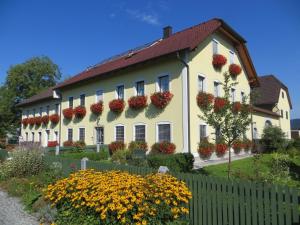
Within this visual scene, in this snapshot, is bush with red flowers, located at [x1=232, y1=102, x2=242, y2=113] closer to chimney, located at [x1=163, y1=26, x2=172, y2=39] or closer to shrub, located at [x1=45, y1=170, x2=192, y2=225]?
shrub, located at [x1=45, y1=170, x2=192, y2=225]

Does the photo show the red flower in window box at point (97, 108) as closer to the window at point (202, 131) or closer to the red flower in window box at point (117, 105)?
the red flower in window box at point (117, 105)

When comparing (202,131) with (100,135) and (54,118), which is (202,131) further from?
(54,118)

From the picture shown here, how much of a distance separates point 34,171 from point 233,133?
25.8 ft

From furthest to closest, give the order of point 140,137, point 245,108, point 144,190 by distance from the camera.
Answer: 1. point 140,137
2. point 245,108
3. point 144,190

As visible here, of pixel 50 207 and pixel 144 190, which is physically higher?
pixel 144 190

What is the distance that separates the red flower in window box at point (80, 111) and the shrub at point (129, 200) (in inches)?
656

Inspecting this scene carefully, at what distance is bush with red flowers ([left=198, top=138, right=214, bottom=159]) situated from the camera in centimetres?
1527

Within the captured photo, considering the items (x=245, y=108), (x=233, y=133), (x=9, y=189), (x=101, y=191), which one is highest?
(x=245, y=108)

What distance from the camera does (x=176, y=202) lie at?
5.56m

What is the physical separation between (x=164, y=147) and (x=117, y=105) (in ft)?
16.7

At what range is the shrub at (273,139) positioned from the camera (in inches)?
832

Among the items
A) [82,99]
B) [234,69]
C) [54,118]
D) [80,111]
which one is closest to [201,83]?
[234,69]

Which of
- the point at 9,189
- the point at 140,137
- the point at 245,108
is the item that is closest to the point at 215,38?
the point at 140,137

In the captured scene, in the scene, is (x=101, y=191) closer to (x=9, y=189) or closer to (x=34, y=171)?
(x=9, y=189)
